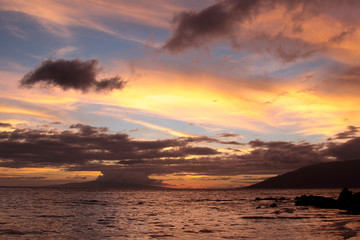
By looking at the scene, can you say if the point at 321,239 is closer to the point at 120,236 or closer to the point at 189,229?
the point at 189,229

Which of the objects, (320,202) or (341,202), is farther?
(320,202)

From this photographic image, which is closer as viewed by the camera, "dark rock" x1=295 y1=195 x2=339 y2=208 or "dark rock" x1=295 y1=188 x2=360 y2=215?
"dark rock" x1=295 y1=188 x2=360 y2=215

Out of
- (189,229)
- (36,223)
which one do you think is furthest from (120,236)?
(36,223)

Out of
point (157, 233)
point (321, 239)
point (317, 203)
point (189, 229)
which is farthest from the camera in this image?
point (317, 203)

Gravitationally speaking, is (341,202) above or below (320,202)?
above

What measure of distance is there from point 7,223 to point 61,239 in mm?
13891

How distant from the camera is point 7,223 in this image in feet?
123

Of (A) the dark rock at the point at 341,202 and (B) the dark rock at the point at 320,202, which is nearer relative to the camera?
(A) the dark rock at the point at 341,202

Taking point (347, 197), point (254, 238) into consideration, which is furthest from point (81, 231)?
point (347, 197)

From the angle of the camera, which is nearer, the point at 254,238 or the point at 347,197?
the point at 254,238

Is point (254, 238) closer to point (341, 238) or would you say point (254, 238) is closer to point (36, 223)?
point (341, 238)

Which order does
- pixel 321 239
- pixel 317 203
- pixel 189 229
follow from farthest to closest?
pixel 317 203 → pixel 189 229 → pixel 321 239

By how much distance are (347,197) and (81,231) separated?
60655 mm

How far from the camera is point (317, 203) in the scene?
→ 247 ft
